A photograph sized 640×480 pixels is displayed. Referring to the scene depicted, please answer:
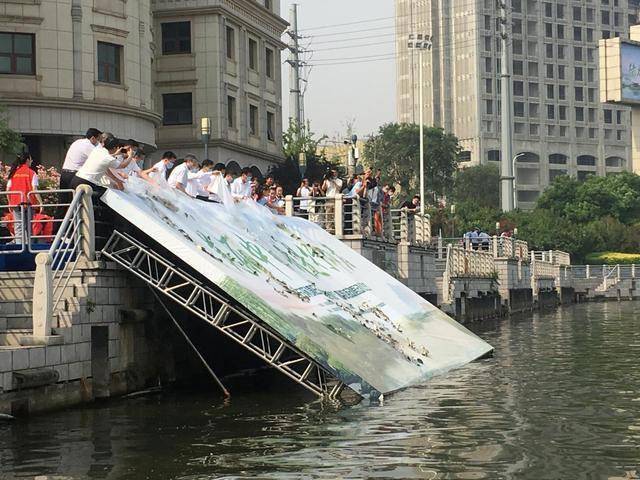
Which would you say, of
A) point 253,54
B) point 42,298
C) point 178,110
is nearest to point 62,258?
point 42,298

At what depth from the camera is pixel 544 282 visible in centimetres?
7325

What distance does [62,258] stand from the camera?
1847 cm

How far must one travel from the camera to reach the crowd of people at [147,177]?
66.1 ft

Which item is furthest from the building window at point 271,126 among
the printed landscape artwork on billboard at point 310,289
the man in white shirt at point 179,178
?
the man in white shirt at point 179,178

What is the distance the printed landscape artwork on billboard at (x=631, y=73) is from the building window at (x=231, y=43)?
50176mm

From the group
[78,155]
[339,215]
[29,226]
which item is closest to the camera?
[29,226]

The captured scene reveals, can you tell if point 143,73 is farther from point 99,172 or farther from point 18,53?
point 99,172

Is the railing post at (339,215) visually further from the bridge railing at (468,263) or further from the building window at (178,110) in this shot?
the building window at (178,110)

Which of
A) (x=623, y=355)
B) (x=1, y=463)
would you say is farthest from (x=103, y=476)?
(x=623, y=355)

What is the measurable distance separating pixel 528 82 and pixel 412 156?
33035 millimetres

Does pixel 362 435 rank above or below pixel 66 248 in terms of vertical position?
below

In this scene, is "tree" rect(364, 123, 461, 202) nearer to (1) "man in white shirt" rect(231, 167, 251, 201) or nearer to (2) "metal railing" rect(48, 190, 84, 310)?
(1) "man in white shirt" rect(231, 167, 251, 201)

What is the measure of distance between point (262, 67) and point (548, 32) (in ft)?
311

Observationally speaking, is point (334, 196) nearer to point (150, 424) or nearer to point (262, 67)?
point (150, 424)
